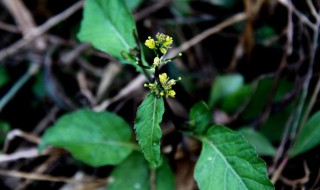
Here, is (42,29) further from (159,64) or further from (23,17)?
(159,64)

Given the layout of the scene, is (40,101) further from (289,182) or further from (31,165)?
(289,182)

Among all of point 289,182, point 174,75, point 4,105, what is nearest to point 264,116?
point 289,182

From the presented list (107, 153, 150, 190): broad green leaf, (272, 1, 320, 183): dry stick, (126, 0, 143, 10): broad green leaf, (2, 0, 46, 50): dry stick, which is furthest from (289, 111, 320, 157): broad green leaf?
(2, 0, 46, 50): dry stick

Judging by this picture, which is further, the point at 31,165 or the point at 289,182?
the point at 31,165

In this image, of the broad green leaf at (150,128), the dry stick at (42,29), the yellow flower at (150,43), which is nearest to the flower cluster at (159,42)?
the yellow flower at (150,43)

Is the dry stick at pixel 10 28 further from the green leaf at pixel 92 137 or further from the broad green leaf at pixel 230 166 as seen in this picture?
the broad green leaf at pixel 230 166

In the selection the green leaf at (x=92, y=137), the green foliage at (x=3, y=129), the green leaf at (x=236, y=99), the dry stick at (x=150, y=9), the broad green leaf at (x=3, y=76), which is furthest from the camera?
the dry stick at (x=150, y=9)

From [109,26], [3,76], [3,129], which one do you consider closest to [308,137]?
[109,26]
